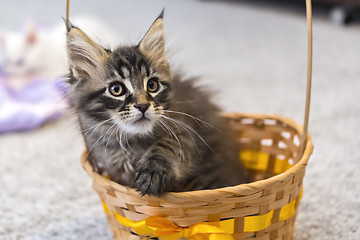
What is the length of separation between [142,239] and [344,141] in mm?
1199

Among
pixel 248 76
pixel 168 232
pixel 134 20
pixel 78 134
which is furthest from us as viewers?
pixel 134 20

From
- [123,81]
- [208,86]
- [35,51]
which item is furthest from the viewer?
[35,51]

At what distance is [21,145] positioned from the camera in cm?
205

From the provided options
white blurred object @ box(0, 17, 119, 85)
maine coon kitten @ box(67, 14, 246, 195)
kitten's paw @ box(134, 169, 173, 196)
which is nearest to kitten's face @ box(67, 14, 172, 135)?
maine coon kitten @ box(67, 14, 246, 195)

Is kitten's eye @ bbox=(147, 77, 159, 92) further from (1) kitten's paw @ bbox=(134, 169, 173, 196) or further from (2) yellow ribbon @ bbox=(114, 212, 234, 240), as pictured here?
(2) yellow ribbon @ bbox=(114, 212, 234, 240)

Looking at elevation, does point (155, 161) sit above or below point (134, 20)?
below

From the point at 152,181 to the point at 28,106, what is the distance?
63.8 inches

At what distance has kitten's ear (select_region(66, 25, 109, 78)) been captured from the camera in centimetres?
104

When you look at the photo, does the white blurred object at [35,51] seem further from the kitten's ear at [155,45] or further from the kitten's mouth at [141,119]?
the kitten's mouth at [141,119]

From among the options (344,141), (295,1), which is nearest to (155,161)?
(344,141)

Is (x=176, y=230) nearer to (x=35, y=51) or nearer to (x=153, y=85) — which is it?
(x=153, y=85)

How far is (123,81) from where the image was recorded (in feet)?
3.37

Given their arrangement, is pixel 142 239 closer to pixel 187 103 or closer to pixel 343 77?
pixel 187 103

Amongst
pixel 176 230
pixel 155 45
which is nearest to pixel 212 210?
pixel 176 230
